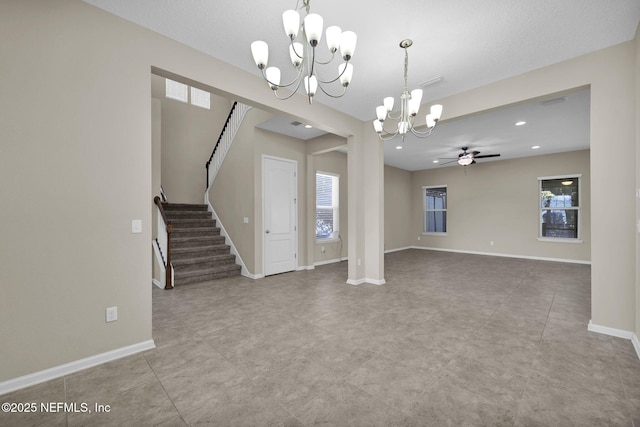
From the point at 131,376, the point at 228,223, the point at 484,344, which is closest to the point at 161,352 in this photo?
the point at 131,376

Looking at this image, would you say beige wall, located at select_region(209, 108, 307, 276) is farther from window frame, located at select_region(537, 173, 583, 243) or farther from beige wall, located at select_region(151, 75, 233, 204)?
window frame, located at select_region(537, 173, 583, 243)

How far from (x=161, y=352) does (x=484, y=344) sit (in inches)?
118

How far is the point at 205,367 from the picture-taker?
2.12 m

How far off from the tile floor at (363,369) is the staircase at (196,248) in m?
1.05

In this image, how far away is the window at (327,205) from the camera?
22.3ft

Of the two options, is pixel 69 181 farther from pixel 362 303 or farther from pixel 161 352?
pixel 362 303

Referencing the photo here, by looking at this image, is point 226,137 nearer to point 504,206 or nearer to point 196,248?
point 196,248

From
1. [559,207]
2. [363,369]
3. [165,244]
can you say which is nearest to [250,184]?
[165,244]

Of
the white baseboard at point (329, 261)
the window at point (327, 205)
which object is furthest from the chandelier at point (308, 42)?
the white baseboard at point (329, 261)

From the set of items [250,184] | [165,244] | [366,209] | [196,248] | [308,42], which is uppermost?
[308,42]

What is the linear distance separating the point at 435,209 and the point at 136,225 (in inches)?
366

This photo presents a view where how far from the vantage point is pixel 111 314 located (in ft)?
7.37

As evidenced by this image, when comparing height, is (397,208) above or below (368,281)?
above

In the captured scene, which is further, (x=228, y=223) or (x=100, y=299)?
(x=228, y=223)
